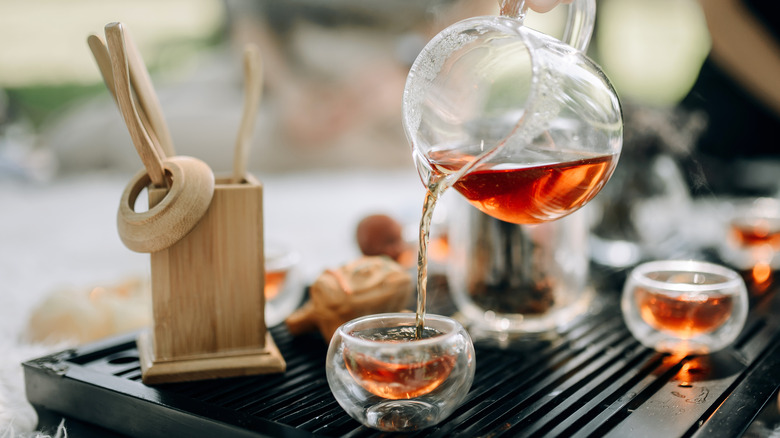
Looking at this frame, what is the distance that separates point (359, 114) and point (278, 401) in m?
2.93

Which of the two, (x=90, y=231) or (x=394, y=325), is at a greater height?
(x=394, y=325)

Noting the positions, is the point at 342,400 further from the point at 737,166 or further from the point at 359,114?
the point at 359,114

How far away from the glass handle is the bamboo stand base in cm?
47

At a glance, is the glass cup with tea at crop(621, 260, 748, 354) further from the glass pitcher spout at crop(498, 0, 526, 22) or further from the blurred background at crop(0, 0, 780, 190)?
the blurred background at crop(0, 0, 780, 190)

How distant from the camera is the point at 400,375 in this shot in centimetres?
54

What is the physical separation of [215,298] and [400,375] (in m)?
0.26

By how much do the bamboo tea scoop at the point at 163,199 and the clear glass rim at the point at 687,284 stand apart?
51 cm

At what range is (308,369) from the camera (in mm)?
738

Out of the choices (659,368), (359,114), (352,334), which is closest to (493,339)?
(659,368)

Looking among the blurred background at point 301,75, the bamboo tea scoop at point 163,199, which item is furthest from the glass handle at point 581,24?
the blurred background at point 301,75

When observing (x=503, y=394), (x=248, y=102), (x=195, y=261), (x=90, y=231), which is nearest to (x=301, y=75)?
(x=90, y=231)

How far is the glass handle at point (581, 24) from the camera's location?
28.4 inches

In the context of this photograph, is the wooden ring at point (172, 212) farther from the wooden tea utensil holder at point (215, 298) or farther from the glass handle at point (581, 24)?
the glass handle at point (581, 24)

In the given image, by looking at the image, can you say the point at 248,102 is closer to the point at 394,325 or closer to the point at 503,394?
the point at 394,325
